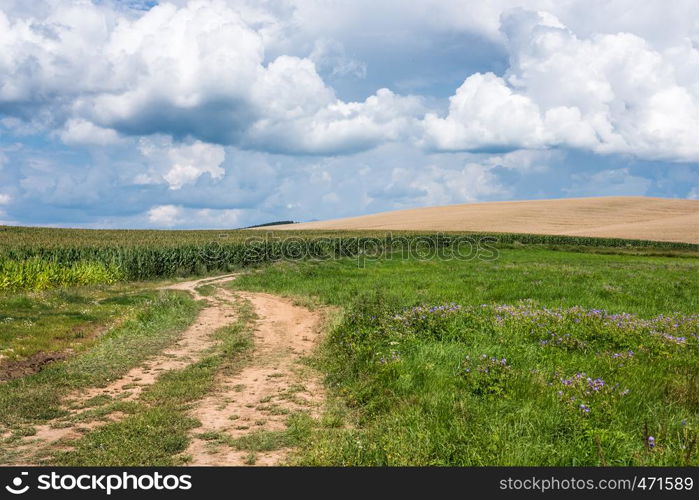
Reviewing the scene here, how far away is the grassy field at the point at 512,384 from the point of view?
6.35 meters

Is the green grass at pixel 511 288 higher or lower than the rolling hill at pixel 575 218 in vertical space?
lower

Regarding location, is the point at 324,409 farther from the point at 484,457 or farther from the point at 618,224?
the point at 618,224

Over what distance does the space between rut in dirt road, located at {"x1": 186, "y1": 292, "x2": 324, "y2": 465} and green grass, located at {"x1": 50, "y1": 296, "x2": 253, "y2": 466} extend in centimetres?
25

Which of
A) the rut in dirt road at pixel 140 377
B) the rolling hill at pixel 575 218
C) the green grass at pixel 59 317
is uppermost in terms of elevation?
the rolling hill at pixel 575 218

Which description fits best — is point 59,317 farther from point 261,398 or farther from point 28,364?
point 261,398

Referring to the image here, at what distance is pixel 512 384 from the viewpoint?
842cm

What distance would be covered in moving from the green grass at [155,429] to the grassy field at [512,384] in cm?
198

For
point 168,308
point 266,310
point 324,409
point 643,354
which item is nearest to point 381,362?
point 324,409

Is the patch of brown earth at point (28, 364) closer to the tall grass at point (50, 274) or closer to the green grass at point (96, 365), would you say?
the green grass at point (96, 365)

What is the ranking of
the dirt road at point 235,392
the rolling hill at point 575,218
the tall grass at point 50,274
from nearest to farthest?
the dirt road at point 235,392
the tall grass at point 50,274
the rolling hill at point 575,218

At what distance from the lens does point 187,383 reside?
408 inches

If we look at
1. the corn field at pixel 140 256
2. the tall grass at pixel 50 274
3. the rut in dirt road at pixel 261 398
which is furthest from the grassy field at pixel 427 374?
the corn field at pixel 140 256

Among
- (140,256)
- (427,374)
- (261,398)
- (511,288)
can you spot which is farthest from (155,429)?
(140,256)

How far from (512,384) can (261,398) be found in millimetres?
4449
